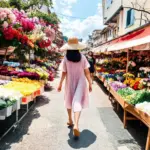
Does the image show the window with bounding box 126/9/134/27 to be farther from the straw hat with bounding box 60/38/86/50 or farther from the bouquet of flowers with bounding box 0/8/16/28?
the straw hat with bounding box 60/38/86/50

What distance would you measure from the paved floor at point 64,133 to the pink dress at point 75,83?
68cm

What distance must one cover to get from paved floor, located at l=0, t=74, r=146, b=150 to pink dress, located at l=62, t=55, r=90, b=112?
2.24ft

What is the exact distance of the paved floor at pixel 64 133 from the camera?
4.60m

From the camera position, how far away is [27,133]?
206 inches

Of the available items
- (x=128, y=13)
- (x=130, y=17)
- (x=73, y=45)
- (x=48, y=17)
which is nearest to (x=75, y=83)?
(x=73, y=45)

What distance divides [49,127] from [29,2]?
42.2 feet

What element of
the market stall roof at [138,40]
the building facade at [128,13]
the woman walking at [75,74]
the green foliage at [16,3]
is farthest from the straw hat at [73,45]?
the green foliage at [16,3]

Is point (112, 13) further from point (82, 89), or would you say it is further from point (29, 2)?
point (82, 89)

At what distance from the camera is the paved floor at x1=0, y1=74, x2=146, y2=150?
4598 mm

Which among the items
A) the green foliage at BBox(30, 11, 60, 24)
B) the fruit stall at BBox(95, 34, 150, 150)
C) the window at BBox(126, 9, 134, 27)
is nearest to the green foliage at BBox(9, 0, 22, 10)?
the green foliage at BBox(30, 11, 60, 24)

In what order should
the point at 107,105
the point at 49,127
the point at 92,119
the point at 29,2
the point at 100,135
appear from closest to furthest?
the point at 100,135
the point at 49,127
the point at 92,119
the point at 107,105
the point at 29,2

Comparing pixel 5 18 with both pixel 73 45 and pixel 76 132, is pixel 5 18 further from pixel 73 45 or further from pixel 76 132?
pixel 76 132

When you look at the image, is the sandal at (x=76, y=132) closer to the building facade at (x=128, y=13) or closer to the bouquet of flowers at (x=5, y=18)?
the bouquet of flowers at (x=5, y=18)

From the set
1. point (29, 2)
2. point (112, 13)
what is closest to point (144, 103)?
point (29, 2)
